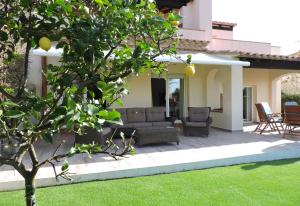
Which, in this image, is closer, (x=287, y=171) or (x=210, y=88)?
(x=287, y=171)

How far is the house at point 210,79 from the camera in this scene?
19188 millimetres

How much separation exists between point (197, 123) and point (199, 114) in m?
0.94

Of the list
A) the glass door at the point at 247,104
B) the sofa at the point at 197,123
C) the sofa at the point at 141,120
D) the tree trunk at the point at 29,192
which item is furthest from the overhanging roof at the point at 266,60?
the tree trunk at the point at 29,192

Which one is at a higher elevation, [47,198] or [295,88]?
[295,88]

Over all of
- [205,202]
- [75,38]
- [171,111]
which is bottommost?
[205,202]

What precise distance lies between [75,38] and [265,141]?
14456 millimetres

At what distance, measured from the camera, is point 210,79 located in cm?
2298

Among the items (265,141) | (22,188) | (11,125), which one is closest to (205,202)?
(22,188)

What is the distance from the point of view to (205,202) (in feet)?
23.4

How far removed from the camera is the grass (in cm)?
718

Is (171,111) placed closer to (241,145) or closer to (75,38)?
(241,145)

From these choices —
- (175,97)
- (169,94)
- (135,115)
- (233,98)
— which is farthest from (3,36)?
(175,97)

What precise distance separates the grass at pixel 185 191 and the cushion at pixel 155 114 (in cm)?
821

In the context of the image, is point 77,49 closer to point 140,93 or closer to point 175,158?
point 175,158
